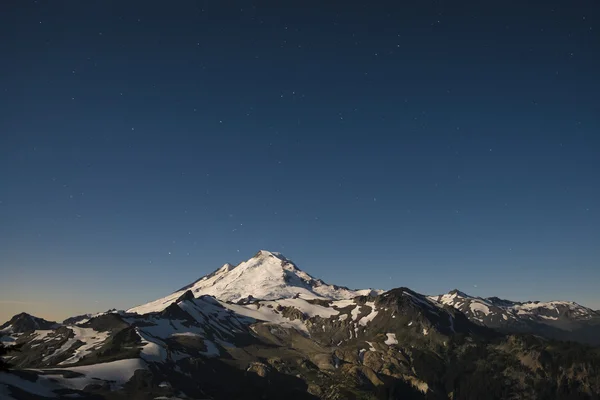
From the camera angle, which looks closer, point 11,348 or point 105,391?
point 11,348

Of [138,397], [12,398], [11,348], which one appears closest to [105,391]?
[138,397]

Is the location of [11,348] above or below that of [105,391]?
above

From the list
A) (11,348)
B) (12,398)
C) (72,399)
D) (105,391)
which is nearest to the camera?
(11,348)

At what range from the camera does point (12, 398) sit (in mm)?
153250

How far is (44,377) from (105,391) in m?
25.2

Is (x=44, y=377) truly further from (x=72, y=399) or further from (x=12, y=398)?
(x=12, y=398)

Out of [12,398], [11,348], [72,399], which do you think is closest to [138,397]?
[72,399]

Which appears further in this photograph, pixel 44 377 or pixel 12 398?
pixel 44 377

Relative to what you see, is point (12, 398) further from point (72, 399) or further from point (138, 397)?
point (138, 397)

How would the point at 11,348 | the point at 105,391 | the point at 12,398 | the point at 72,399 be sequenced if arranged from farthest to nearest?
the point at 105,391 → the point at 72,399 → the point at 12,398 → the point at 11,348

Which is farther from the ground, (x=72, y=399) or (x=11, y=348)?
(x=11, y=348)

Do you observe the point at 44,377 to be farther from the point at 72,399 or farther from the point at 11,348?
the point at 11,348

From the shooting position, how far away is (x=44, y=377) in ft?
612

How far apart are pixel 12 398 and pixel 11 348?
14619 cm
